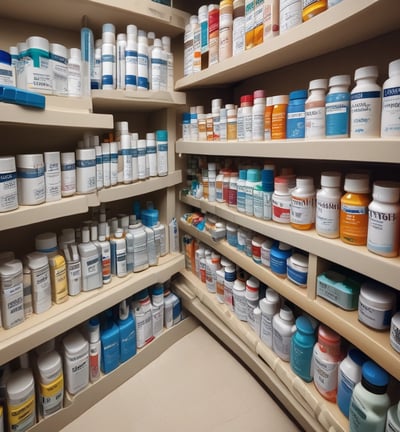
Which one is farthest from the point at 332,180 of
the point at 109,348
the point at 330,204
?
the point at 109,348

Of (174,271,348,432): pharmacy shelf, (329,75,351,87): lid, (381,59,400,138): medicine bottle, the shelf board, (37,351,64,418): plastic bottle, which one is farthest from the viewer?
the shelf board

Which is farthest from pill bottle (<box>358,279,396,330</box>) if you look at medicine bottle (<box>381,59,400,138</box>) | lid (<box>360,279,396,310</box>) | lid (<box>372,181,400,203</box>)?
medicine bottle (<box>381,59,400,138</box>)

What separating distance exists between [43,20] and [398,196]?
1127mm

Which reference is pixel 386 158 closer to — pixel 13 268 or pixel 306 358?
pixel 306 358

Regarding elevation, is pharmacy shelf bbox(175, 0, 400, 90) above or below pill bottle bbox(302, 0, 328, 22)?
below

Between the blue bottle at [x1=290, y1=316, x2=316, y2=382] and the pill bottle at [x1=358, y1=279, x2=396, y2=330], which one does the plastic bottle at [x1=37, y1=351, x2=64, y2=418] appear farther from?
the pill bottle at [x1=358, y1=279, x2=396, y2=330]

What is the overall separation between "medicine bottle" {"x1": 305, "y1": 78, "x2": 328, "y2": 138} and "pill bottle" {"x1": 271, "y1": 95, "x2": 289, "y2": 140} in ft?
0.30

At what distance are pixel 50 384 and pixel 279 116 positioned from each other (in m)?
0.99

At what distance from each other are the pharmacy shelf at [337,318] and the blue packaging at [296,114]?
16.1 inches

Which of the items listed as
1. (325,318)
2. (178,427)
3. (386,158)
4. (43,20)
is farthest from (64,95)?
(178,427)

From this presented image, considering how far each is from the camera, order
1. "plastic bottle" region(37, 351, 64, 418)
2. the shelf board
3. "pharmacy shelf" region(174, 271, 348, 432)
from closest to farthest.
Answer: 1. "pharmacy shelf" region(174, 271, 348, 432)
2. "plastic bottle" region(37, 351, 64, 418)
3. the shelf board

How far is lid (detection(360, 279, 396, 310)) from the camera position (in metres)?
0.63

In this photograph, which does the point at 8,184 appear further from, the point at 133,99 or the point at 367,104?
the point at 367,104

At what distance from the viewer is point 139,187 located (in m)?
1.07
